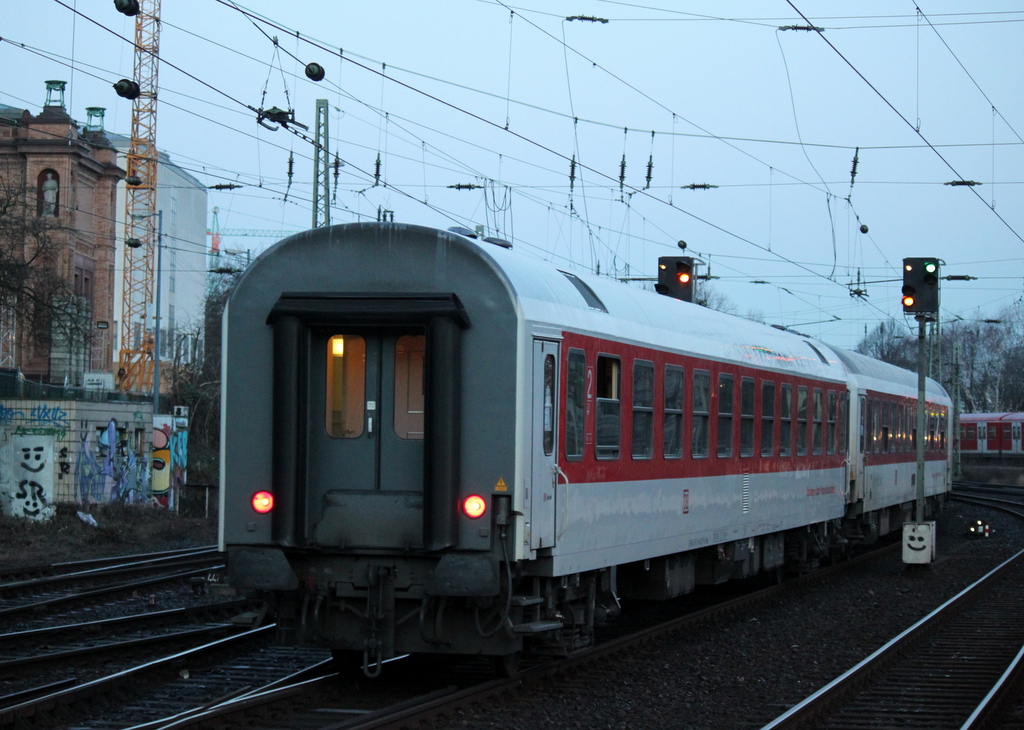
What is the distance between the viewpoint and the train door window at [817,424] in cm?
1880

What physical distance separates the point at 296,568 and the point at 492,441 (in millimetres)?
1738

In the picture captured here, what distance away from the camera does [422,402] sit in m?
9.77

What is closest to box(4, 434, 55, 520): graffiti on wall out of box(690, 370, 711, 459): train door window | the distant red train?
box(690, 370, 711, 459): train door window

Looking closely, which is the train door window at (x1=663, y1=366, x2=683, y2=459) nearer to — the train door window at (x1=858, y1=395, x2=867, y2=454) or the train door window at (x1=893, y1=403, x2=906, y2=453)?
the train door window at (x1=858, y1=395, x2=867, y2=454)

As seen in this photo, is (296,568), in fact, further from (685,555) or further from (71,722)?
(685,555)

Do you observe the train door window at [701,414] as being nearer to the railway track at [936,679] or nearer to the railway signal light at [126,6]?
the railway track at [936,679]

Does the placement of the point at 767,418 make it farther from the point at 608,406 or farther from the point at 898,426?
the point at 898,426

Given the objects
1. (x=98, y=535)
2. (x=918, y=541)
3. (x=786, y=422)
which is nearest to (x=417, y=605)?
(x=786, y=422)

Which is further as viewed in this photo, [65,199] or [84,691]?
[65,199]

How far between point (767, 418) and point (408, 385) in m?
7.60

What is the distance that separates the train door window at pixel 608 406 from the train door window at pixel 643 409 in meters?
0.45

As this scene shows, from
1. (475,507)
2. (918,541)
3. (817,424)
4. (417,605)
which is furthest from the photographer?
(918,541)

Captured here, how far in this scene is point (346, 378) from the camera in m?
9.88

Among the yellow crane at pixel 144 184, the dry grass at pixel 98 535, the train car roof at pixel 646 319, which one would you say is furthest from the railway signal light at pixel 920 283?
the yellow crane at pixel 144 184
